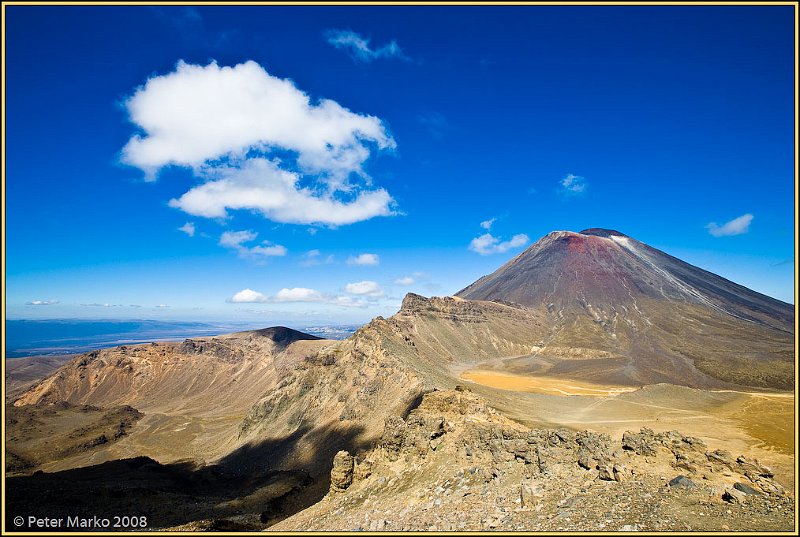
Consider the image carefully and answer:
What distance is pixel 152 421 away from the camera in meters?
78.0

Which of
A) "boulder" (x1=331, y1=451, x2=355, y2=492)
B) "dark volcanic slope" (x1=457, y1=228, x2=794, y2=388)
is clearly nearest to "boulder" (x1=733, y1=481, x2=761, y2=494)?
"boulder" (x1=331, y1=451, x2=355, y2=492)

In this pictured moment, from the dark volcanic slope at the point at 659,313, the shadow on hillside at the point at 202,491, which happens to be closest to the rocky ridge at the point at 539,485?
the shadow on hillside at the point at 202,491

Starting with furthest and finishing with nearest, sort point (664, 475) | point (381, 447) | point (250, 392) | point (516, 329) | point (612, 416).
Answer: point (516, 329) → point (250, 392) → point (612, 416) → point (381, 447) → point (664, 475)

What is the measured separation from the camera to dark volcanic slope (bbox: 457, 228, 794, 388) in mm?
92938

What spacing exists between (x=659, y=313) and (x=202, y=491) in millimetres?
146427

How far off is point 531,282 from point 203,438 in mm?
152978

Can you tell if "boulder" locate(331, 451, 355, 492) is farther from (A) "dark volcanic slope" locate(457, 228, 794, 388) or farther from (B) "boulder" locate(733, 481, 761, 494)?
(A) "dark volcanic slope" locate(457, 228, 794, 388)

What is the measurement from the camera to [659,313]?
13712 centimetres

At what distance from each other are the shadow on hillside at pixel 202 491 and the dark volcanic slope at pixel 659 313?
74080 mm

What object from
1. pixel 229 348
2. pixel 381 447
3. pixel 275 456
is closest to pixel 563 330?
pixel 229 348

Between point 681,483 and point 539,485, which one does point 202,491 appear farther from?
point 681,483

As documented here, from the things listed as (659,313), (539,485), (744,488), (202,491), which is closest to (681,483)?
(744,488)

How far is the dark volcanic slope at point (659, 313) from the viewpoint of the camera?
9294 cm

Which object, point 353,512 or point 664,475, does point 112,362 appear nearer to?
point 353,512
